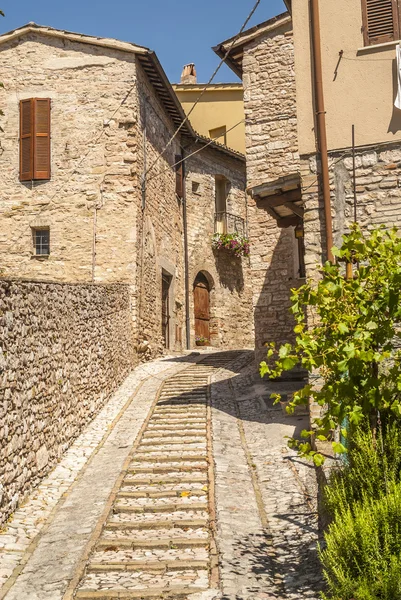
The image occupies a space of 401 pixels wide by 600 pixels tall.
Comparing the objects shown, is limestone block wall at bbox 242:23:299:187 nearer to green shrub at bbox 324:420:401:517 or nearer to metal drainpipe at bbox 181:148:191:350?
metal drainpipe at bbox 181:148:191:350

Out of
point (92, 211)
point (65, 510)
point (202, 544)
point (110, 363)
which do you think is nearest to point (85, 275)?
point (92, 211)

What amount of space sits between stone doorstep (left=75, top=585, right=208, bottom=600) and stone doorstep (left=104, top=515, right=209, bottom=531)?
1184mm

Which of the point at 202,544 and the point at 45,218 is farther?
the point at 45,218

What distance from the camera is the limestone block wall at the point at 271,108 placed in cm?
1257

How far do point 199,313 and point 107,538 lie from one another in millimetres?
13299

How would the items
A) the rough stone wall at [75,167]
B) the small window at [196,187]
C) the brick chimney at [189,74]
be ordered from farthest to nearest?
the brick chimney at [189,74] → the small window at [196,187] → the rough stone wall at [75,167]

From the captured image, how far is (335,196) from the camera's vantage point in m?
8.14

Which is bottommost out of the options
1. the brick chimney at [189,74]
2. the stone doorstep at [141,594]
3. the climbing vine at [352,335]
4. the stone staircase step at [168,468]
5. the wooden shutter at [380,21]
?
the stone doorstep at [141,594]

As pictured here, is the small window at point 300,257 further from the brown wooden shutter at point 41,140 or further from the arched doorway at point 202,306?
the arched doorway at point 202,306

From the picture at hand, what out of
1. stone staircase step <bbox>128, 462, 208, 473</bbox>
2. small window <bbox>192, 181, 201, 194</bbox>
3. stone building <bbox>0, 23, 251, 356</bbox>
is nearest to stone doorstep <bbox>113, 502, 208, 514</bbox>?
stone staircase step <bbox>128, 462, 208, 473</bbox>

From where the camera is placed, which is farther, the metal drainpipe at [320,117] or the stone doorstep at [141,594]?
the metal drainpipe at [320,117]

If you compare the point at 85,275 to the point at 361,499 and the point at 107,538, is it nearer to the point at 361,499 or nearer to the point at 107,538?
the point at 107,538

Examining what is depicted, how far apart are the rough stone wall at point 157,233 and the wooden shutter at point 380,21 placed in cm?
700

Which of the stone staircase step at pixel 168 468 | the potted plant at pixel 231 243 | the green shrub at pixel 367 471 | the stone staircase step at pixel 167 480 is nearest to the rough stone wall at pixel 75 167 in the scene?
the potted plant at pixel 231 243
